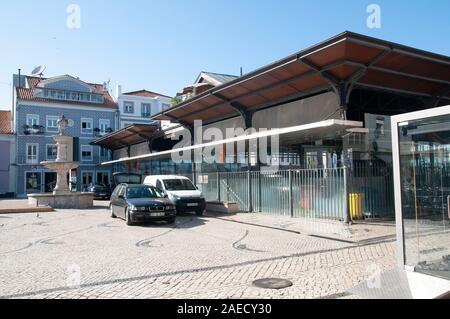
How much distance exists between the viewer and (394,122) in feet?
21.9

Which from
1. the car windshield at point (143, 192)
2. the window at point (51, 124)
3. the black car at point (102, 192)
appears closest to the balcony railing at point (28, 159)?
the window at point (51, 124)

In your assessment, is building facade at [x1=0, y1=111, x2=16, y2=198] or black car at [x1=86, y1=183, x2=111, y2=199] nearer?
black car at [x1=86, y1=183, x2=111, y2=199]

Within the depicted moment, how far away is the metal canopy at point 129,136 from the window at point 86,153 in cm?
649

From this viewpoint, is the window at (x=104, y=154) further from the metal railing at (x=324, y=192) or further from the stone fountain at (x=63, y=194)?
the metal railing at (x=324, y=192)

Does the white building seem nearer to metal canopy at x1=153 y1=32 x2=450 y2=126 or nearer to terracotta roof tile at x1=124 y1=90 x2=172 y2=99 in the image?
terracotta roof tile at x1=124 y1=90 x2=172 y2=99

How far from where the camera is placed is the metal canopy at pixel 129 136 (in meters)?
29.7

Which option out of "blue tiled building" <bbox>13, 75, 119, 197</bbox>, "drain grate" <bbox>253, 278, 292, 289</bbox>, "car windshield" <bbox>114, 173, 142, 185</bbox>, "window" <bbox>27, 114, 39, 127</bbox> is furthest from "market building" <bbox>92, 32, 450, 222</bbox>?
"window" <bbox>27, 114, 39, 127</bbox>

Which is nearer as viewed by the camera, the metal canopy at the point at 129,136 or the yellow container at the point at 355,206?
the yellow container at the point at 355,206

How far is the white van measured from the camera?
55.9 ft

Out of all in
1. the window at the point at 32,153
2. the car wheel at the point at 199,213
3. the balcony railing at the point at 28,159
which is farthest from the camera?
the window at the point at 32,153

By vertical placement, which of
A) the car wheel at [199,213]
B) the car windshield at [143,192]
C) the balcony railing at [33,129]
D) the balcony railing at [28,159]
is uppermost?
the balcony railing at [33,129]

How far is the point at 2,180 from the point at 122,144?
1475cm

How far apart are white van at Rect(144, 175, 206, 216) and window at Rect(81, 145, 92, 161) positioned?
98.4 feet
